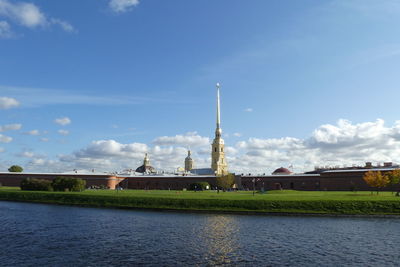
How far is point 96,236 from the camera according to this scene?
27672mm

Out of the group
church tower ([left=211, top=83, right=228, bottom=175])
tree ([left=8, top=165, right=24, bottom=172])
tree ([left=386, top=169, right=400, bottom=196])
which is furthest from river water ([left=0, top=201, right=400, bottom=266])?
church tower ([left=211, top=83, right=228, bottom=175])

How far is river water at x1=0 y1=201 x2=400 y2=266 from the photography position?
20.8 metres

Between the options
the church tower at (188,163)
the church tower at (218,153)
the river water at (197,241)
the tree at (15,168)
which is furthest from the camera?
the church tower at (188,163)

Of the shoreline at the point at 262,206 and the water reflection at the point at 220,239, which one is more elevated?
the shoreline at the point at 262,206

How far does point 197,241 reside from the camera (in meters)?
25.9

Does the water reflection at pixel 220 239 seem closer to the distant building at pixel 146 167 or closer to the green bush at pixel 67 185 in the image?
the green bush at pixel 67 185

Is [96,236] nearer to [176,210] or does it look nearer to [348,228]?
[176,210]

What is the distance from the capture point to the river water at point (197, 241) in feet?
68.2

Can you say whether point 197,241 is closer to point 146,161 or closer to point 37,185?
point 37,185

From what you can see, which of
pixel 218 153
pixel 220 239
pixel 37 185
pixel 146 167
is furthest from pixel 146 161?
pixel 220 239

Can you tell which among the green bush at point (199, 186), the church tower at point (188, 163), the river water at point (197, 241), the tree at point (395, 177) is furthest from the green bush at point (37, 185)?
the church tower at point (188, 163)

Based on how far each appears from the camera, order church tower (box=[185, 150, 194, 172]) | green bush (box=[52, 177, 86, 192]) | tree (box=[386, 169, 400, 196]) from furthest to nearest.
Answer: church tower (box=[185, 150, 194, 172]) → green bush (box=[52, 177, 86, 192]) → tree (box=[386, 169, 400, 196])

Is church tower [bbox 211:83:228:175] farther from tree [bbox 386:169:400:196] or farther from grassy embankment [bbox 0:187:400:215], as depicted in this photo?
grassy embankment [bbox 0:187:400:215]

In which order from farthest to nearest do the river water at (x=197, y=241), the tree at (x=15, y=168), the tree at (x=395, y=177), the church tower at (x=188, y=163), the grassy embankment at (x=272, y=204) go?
the church tower at (x=188, y=163) < the tree at (x=15, y=168) < the tree at (x=395, y=177) < the grassy embankment at (x=272, y=204) < the river water at (x=197, y=241)
